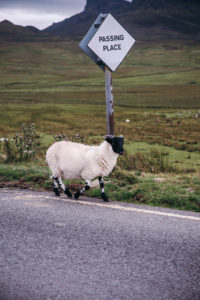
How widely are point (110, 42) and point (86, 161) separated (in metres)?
2.32

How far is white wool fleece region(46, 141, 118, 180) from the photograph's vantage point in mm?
6504

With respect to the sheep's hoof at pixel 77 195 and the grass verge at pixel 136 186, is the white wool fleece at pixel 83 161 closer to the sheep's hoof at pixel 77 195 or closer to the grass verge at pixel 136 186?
the sheep's hoof at pixel 77 195

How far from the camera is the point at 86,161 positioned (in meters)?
6.53

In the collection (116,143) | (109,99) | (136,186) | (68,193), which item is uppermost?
(109,99)

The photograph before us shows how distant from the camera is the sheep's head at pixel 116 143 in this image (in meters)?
6.45

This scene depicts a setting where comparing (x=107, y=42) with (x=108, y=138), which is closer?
(x=108, y=138)

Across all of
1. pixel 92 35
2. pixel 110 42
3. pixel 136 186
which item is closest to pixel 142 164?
pixel 136 186

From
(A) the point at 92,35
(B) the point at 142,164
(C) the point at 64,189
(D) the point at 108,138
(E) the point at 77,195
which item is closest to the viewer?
(D) the point at 108,138

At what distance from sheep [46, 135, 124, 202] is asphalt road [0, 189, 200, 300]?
479 mm

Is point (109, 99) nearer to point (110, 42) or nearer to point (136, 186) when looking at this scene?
point (110, 42)

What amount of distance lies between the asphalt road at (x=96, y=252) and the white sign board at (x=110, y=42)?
2720mm

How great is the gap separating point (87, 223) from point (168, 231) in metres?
1.20

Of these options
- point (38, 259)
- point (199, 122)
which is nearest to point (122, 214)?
point (38, 259)

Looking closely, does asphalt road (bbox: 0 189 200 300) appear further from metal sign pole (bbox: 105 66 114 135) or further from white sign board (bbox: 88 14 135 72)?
white sign board (bbox: 88 14 135 72)
